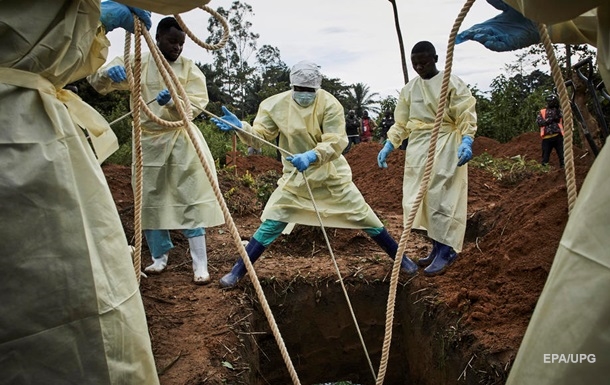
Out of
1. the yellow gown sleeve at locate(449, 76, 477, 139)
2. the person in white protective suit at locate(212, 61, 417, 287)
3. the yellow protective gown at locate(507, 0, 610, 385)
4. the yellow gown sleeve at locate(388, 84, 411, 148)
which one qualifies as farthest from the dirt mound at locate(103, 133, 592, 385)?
the yellow protective gown at locate(507, 0, 610, 385)

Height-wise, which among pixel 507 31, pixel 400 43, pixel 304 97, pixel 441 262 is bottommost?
pixel 441 262

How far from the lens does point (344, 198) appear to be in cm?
419

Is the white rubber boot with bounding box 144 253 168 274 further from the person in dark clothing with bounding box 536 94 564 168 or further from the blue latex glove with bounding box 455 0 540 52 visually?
the person in dark clothing with bounding box 536 94 564 168

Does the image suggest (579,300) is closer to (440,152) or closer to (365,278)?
(440,152)

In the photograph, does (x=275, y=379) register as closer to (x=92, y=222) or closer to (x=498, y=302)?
(x=498, y=302)

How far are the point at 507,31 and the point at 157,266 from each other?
3136 millimetres

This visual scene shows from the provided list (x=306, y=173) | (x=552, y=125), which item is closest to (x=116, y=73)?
(x=306, y=173)

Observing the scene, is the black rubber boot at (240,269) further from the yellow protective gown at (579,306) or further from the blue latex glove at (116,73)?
the yellow protective gown at (579,306)

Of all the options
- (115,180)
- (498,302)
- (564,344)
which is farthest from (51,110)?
(115,180)

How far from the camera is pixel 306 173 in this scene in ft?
13.7

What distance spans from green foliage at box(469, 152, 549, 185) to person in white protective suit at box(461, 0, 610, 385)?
779 centimetres

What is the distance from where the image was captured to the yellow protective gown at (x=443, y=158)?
4094 millimetres

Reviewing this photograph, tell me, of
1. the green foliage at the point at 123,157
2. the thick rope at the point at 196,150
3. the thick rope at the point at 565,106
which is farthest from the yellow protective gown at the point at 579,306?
the green foliage at the point at 123,157

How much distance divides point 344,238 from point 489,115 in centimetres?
1261
